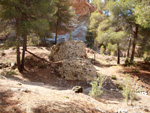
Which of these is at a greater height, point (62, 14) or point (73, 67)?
point (62, 14)

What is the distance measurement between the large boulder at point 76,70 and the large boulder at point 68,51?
5.39ft

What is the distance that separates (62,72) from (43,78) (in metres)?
1.51

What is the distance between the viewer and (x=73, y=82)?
8117mm

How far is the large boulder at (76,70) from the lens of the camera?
27.9ft

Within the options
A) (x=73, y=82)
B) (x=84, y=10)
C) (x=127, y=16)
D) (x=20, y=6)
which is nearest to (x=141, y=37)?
(x=127, y=16)

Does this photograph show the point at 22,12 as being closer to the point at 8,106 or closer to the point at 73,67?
the point at 73,67

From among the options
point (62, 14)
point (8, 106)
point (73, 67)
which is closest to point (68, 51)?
point (73, 67)

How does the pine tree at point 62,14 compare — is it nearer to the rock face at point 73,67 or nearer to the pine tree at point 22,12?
the rock face at point 73,67

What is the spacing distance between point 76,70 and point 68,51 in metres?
2.74

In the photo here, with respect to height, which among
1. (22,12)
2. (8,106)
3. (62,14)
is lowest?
(8,106)

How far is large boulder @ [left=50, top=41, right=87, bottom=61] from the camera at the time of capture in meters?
10.8

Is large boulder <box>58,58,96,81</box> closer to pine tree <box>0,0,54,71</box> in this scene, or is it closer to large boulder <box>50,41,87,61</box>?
large boulder <box>50,41,87,61</box>

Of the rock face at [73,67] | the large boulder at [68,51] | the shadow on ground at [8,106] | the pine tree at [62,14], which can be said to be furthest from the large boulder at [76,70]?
the pine tree at [62,14]

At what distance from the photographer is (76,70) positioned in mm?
8680
